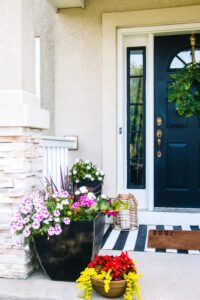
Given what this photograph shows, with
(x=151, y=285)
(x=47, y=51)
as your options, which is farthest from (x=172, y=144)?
(x=151, y=285)

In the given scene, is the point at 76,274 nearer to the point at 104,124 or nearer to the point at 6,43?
the point at 6,43

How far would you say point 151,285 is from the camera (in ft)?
7.88

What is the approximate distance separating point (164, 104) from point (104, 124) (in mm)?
715

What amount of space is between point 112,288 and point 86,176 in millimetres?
1816

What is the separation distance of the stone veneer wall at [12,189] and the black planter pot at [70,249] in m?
0.19

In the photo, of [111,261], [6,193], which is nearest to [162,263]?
[111,261]

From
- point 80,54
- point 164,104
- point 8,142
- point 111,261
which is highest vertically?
point 80,54

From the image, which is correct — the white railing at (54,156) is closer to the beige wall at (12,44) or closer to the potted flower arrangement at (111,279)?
the beige wall at (12,44)

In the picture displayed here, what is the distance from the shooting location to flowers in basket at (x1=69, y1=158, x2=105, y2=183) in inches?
155

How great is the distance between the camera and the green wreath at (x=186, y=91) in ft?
10.4

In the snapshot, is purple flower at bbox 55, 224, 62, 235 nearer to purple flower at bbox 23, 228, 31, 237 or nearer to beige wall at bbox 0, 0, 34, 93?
purple flower at bbox 23, 228, 31, 237

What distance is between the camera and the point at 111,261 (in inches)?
90.8

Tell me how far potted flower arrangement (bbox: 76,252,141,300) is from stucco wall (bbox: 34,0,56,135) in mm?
2321

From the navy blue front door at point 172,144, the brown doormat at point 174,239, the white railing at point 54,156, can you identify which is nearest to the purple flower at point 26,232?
the white railing at point 54,156
